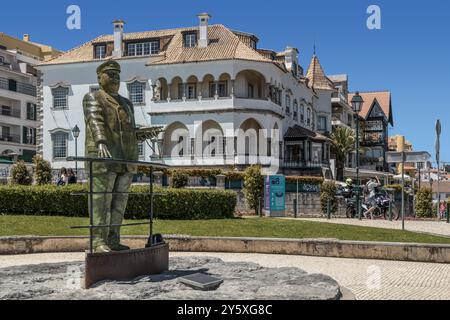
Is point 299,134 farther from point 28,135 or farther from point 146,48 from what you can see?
point 28,135

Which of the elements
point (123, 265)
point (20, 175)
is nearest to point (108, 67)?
point (123, 265)

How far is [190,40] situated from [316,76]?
20635mm

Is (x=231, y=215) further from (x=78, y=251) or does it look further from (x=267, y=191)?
(x=78, y=251)

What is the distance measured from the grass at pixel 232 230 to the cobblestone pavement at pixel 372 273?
271 centimetres

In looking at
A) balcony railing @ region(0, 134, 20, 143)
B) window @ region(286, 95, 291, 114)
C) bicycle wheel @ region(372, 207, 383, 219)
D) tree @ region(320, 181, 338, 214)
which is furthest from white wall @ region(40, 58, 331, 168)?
bicycle wheel @ region(372, 207, 383, 219)

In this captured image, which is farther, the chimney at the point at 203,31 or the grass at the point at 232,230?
the chimney at the point at 203,31

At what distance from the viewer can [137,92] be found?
45.3m

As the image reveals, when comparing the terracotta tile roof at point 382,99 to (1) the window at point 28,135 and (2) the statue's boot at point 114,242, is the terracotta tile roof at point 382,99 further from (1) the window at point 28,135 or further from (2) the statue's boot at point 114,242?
(2) the statue's boot at point 114,242

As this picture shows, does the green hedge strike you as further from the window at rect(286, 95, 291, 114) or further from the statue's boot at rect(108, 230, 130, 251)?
the window at rect(286, 95, 291, 114)

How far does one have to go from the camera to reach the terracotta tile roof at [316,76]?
60656 mm

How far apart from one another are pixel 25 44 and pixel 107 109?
67324mm

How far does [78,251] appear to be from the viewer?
1491cm

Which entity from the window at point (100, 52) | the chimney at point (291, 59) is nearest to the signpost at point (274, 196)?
the window at point (100, 52)
